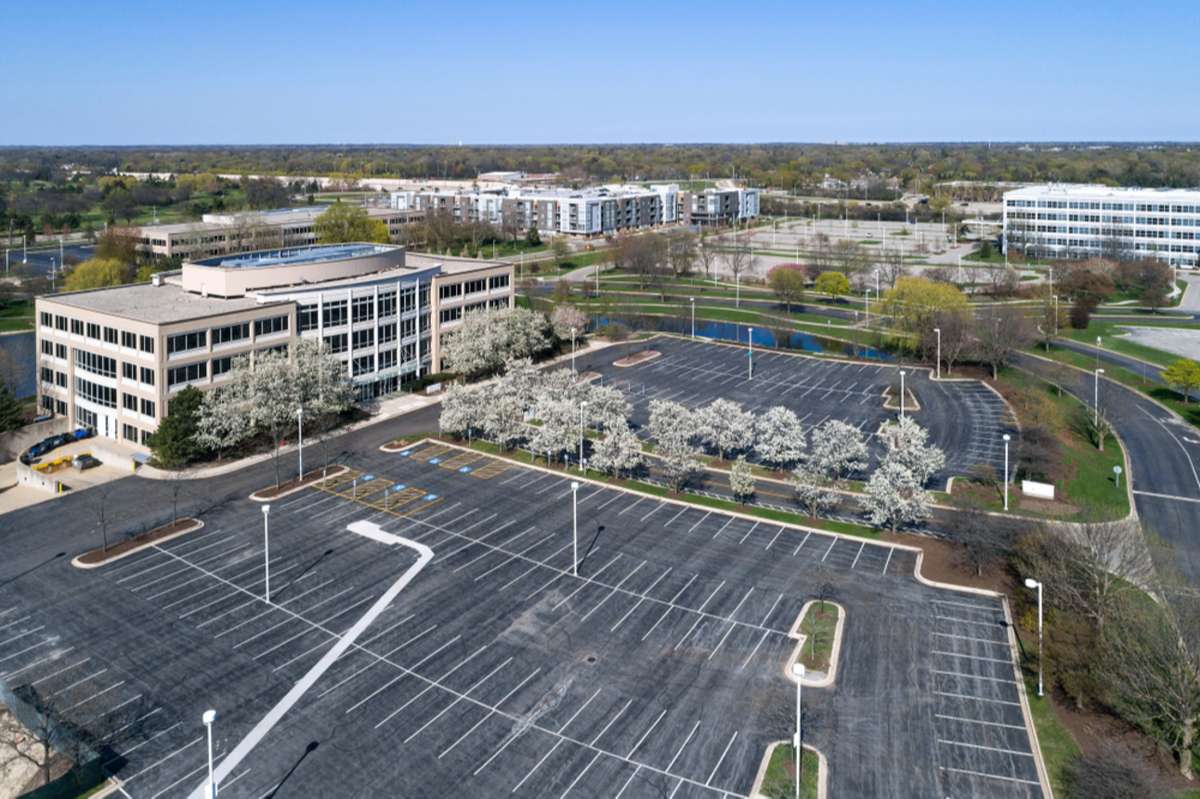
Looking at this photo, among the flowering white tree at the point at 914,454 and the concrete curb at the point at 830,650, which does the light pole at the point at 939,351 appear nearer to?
the flowering white tree at the point at 914,454

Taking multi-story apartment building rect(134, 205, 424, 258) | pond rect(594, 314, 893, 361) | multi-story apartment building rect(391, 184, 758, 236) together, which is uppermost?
multi-story apartment building rect(391, 184, 758, 236)

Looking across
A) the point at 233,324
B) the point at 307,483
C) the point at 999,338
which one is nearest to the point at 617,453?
the point at 307,483

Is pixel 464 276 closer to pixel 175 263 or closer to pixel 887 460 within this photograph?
pixel 887 460

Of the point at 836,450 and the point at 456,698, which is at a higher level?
the point at 836,450

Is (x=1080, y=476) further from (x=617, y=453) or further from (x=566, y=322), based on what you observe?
(x=566, y=322)

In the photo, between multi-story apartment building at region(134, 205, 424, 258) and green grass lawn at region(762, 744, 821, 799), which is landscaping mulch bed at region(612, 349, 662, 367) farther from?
multi-story apartment building at region(134, 205, 424, 258)

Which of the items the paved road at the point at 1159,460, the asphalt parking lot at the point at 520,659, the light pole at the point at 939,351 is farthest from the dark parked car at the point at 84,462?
the light pole at the point at 939,351

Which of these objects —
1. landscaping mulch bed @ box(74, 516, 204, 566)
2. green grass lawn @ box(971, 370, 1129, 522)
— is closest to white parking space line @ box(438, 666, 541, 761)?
landscaping mulch bed @ box(74, 516, 204, 566)
